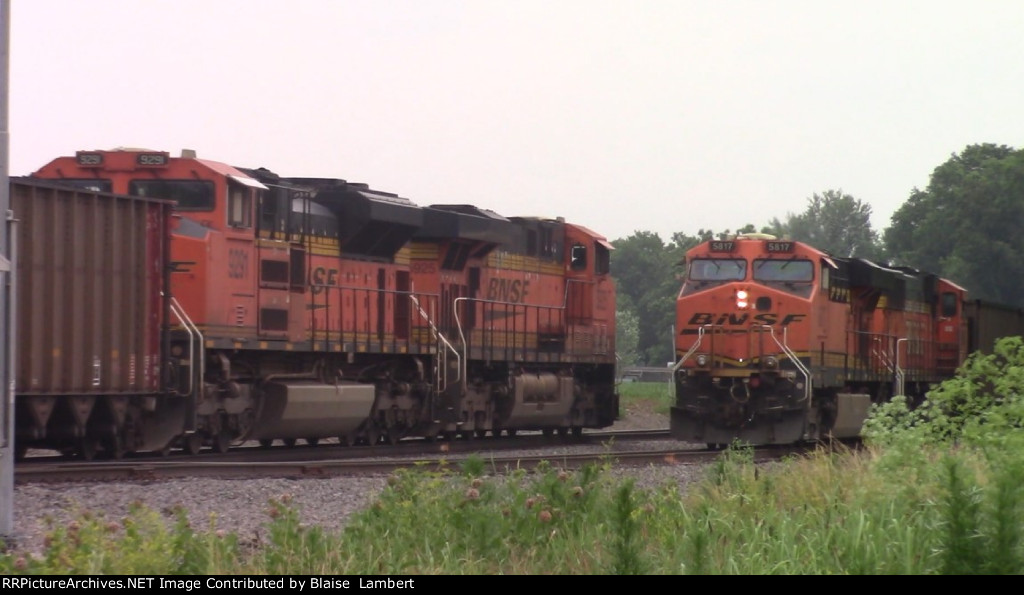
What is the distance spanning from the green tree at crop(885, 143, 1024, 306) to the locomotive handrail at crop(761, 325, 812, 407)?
47.8 m

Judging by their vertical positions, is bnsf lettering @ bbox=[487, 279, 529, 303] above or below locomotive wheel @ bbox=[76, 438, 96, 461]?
above

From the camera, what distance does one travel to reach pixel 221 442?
1814 cm

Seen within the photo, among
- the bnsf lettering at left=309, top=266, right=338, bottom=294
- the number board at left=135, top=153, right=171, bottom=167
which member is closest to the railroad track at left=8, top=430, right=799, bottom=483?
the bnsf lettering at left=309, top=266, right=338, bottom=294

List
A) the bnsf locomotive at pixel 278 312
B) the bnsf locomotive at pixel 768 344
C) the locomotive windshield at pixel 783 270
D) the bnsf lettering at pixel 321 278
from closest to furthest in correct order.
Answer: the bnsf locomotive at pixel 278 312 → the bnsf lettering at pixel 321 278 → the bnsf locomotive at pixel 768 344 → the locomotive windshield at pixel 783 270

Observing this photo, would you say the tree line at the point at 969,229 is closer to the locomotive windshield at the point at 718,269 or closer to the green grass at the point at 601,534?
the locomotive windshield at the point at 718,269

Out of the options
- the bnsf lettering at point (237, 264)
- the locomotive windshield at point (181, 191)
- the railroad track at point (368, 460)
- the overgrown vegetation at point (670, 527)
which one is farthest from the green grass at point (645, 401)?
the overgrown vegetation at point (670, 527)

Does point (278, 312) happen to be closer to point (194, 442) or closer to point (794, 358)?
point (194, 442)

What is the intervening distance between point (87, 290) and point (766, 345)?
422 inches

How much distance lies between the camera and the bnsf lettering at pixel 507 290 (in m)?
23.9

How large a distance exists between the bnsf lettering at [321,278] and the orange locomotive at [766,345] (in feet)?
19.1

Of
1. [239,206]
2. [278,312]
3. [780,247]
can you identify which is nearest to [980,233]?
[780,247]

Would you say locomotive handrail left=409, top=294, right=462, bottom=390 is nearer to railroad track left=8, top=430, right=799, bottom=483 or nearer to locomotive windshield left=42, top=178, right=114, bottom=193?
railroad track left=8, top=430, right=799, bottom=483

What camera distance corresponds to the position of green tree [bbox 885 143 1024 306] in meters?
66.8

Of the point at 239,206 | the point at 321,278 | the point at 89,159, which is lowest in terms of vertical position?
Result: the point at 321,278
